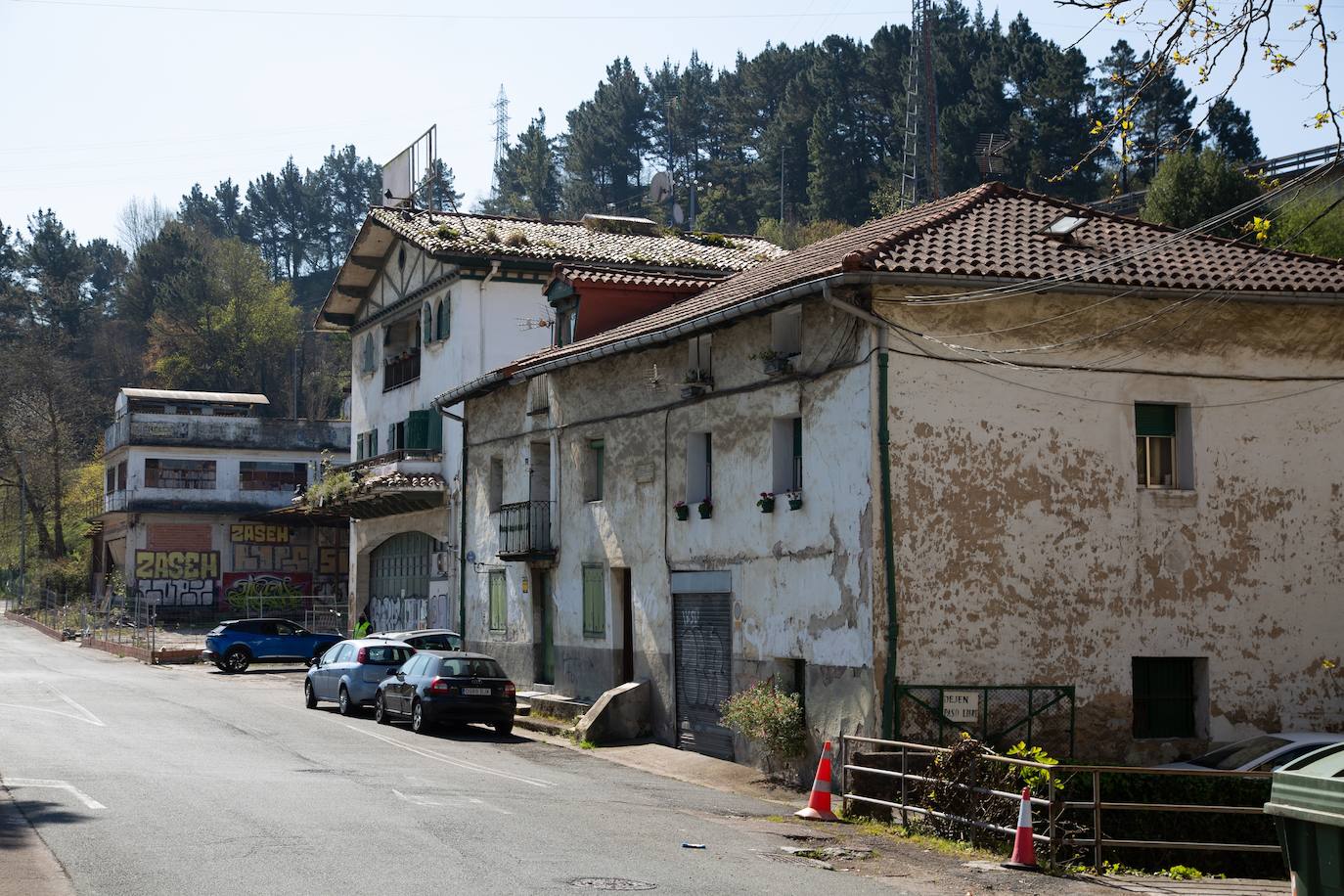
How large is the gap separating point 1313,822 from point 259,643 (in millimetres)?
34540

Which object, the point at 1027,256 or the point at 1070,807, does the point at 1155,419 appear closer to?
the point at 1027,256

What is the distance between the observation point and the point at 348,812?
14.4 m

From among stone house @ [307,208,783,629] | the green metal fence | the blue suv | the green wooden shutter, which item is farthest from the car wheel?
the blue suv

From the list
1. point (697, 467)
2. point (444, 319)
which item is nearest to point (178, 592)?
point (444, 319)

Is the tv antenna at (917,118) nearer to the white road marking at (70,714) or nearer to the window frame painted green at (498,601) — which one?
the window frame painted green at (498,601)

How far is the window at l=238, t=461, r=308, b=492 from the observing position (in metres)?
63.8

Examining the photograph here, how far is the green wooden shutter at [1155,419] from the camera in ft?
65.6

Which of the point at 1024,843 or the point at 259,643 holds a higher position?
the point at 259,643

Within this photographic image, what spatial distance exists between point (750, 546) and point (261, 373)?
74879 mm

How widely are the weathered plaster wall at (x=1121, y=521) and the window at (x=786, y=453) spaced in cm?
298

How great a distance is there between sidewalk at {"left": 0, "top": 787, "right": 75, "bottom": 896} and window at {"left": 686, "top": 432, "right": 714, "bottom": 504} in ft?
40.6

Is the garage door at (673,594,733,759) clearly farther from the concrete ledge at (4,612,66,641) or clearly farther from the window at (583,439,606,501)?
the concrete ledge at (4,612,66,641)

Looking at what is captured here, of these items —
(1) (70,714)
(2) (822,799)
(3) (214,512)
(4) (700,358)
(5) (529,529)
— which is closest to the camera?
(2) (822,799)

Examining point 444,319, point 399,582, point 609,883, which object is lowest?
point 609,883
